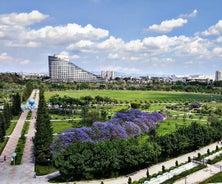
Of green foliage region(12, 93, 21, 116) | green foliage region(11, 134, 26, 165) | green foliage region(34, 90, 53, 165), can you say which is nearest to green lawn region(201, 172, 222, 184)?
green foliage region(34, 90, 53, 165)

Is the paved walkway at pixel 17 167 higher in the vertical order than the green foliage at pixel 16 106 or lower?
lower

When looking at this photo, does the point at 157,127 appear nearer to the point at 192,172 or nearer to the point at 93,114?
the point at 93,114

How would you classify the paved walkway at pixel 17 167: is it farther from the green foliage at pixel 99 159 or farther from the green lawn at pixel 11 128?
the green foliage at pixel 99 159

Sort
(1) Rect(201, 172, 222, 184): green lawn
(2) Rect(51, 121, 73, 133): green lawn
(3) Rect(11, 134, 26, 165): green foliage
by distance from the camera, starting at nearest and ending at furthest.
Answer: (1) Rect(201, 172, 222, 184): green lawn → (3) Rect(11, 134, 26, 165): green foliage → (2) Rect(51, 121, 73, 133): green lawn

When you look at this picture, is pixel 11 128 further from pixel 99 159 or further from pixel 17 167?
pixel 99 159

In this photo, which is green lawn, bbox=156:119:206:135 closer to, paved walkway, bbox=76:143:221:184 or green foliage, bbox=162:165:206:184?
paved walkway, bbox=76:143:221:184

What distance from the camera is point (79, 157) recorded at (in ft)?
91.2

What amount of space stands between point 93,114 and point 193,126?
698 inches

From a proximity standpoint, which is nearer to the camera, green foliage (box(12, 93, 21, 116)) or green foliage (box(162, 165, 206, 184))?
green foliage (box(162, 165, 206, 184))

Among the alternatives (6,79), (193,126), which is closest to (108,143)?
(193,126)

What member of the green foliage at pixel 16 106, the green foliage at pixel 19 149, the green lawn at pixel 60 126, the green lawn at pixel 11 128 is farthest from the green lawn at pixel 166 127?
the green foliage at pixel 16 106

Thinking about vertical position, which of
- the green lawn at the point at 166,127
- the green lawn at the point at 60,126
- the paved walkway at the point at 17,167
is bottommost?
the paved walkway at the point at 17,167

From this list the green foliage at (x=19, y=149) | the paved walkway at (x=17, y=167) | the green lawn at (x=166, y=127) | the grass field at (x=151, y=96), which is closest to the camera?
the paved walkway at (x=17, y=167)

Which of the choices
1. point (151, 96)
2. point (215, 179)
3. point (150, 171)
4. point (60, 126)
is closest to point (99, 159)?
point (150, 171)
